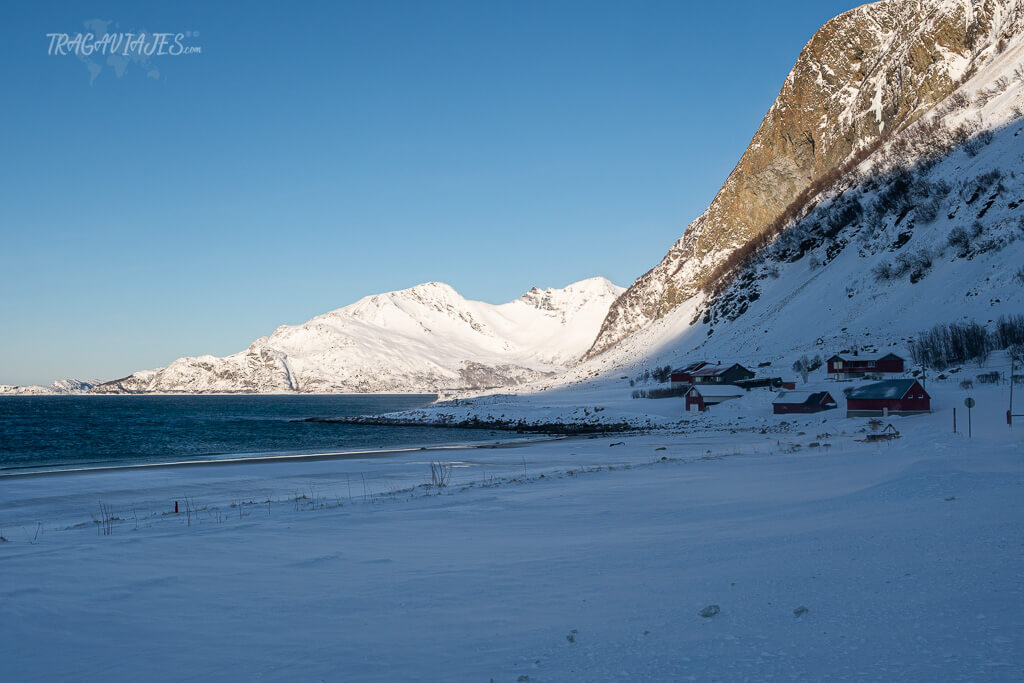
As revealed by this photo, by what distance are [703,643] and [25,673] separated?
708 centimetres

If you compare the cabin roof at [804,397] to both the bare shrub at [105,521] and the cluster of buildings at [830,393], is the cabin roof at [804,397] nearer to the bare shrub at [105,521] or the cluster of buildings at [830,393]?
the cluster of buildings at [830,393]

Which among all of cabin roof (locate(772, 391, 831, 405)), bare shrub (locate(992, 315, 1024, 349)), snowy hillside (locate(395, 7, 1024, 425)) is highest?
snowy hillside (locate(395, 7, 1024, 425))

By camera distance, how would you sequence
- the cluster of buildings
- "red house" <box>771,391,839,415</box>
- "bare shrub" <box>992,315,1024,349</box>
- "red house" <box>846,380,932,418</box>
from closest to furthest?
"red house" <box>846,380,932,418</box>
the cluster of buildings
"red house" <box>771,391,839,415</box>
"bare shrub" <box>992,315,1024,349</box>

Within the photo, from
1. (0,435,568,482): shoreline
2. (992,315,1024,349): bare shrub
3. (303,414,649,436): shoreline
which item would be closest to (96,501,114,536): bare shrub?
(0,435,568,482): shoreline

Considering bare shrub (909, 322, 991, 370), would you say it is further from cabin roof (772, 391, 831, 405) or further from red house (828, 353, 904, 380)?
cabin roof (772, 391, 831, 405)

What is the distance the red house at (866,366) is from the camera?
67688 mm

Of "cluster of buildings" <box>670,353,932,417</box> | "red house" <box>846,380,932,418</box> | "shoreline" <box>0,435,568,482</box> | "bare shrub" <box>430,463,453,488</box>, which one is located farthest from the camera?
"cluster of buildings" <box>670,353,932,417</box>

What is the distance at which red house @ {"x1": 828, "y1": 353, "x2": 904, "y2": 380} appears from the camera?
67.7 m

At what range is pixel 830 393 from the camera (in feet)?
206

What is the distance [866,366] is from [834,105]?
7856 cm

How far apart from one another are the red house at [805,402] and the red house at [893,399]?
622cm

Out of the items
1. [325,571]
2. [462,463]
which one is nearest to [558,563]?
[325,571]

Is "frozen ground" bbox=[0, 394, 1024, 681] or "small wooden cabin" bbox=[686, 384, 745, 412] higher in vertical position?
"small wooden cabin" bbox=[686, 384, 745, 412]

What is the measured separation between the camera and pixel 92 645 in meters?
8.53
